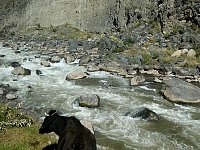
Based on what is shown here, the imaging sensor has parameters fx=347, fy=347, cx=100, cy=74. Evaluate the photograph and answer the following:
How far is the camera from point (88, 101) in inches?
780

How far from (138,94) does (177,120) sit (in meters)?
4.97

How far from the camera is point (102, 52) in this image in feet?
123

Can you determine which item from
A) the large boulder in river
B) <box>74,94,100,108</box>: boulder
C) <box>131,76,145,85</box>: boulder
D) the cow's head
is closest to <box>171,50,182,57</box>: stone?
<box>131,76,145,85</box>: boulder

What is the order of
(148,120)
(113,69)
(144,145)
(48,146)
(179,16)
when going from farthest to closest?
(179,16), (113,69), (148,120), (144,145), (48,146)

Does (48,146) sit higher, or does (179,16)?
(179,16)

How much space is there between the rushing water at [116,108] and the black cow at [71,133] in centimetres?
468

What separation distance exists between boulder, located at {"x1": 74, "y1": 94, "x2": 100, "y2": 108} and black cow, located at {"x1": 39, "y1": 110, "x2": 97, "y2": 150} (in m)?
9.02

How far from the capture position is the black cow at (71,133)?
946 cm

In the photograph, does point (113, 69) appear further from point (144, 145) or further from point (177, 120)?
point (144, 145)

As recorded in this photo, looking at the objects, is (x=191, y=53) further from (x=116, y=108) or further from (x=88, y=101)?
(x=88, y=101)

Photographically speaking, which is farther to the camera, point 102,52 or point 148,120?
point 102,52

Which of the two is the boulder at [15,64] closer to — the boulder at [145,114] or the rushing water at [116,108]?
the rushing water at [116,108]

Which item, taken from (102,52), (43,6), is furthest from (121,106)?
(43,6)

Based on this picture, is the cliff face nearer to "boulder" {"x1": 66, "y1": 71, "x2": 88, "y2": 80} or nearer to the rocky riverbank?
the rocky riverbank
